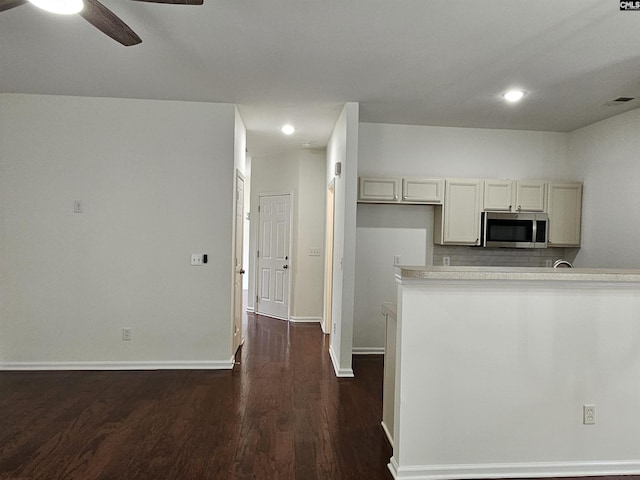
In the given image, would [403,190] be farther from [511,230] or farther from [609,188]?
[609,188]

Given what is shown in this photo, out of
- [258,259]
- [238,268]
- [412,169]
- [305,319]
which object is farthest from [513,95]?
[258,259]

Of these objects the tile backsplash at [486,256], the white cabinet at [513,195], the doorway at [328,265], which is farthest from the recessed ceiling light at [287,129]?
the white cabinet at [513,195]

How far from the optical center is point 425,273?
7.47ft

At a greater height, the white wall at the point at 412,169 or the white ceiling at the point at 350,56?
the white ceiling at the point at 350,56

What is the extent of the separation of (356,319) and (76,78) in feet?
12.2

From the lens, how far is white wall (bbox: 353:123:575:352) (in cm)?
479

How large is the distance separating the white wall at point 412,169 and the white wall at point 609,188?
0.97 ft

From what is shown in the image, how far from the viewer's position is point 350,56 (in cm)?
293

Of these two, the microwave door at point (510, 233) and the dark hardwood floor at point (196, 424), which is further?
the microwave door at point (510, 233)

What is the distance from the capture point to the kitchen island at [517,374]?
7.73 feet

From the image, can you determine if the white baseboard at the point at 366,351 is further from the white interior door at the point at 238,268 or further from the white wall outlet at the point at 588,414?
the white wall outlet at the point at 588,414

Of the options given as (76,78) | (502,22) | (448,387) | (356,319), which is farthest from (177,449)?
(502,22)

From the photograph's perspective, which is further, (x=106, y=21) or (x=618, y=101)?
(x=618, y=101)

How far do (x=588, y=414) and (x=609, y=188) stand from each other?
2.81 metres
